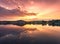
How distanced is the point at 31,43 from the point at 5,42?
8613mm

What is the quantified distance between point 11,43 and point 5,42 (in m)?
2.70

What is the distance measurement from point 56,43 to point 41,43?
4912mm

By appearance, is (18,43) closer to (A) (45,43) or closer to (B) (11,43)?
(B) (11,43)

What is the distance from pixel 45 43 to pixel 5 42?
518 inches

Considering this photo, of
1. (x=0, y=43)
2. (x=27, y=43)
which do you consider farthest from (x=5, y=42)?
(x=27, y=43)

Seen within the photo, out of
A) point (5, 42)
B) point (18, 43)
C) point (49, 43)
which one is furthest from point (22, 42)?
point (49, 43)

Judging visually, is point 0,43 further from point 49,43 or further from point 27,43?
point 49,43

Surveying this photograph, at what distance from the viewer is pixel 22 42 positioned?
169 ft

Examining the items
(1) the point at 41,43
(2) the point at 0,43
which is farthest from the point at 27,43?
(2) the point at 0,43

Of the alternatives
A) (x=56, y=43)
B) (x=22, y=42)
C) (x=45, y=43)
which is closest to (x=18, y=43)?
(x=22, y=42)

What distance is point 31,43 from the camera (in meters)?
50.1

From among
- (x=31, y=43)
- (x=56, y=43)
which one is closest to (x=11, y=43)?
(x=31, y=43)

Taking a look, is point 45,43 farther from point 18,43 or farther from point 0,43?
point 0,43

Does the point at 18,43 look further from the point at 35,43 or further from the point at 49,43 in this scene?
the point at 49,43
